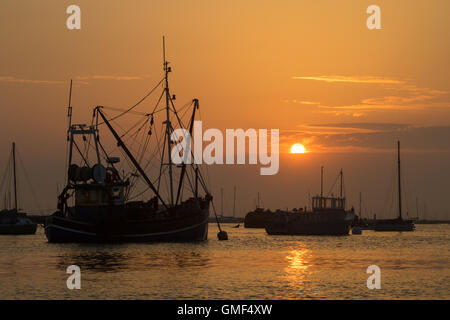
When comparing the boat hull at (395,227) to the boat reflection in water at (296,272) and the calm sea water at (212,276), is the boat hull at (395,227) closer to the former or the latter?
the calm sea water at (212,276)

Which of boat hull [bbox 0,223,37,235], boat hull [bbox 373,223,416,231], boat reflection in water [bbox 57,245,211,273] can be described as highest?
boat reflection in water [bbox 57,245,211,273]

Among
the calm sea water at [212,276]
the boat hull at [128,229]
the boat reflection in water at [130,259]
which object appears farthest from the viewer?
the boat hull at [128,229]

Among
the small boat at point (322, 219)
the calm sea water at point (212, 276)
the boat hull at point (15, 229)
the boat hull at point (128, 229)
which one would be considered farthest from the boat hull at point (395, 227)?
the calm sea water at point (212, 276)

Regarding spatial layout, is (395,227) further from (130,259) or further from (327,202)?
(130,259)

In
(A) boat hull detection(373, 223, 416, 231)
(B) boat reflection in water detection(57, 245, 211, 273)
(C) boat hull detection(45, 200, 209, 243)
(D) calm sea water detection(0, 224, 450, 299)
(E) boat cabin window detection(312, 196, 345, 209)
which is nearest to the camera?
(D) calm sea water detection(0, 224, 450, 299)

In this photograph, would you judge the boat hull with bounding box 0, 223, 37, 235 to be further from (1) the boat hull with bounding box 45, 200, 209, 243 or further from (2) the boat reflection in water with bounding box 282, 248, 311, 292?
(2) the boat reflection in water with bounding box 282, 248, 311, 292

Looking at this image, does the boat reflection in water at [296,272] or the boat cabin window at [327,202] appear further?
the boat cabin window at [327,202]

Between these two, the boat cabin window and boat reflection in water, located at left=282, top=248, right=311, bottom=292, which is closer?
boat reflection in water, located at left=282, top=248, right=311, bottom=292

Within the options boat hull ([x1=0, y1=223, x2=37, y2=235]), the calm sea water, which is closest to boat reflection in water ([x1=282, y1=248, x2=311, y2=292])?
the calm sea water

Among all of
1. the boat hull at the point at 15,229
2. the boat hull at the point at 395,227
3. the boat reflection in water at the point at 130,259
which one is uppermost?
the boat reflection in water at the point at 130,259

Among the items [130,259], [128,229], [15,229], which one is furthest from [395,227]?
[130,259]

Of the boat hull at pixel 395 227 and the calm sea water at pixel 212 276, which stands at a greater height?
the calm sea water at pixel 212 276

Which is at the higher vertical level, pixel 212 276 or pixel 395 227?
pixel 212 276
